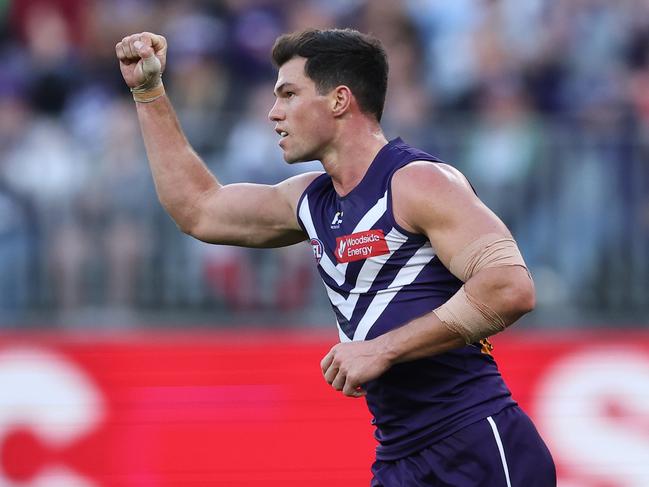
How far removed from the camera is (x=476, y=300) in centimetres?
474

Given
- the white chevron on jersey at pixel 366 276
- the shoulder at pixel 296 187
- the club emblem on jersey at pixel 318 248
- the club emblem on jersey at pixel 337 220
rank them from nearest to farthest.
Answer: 1. the white chevron on jersey at pixel 366 276
2. the club emblem on jersey at pixel 337 220
3. the club emblem on jersey at pixel 318 248
4. the shoulder at pixel 296 187

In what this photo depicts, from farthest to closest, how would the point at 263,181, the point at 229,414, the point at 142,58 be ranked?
the point at 263,181, the point at 229,414, the point at 142,58

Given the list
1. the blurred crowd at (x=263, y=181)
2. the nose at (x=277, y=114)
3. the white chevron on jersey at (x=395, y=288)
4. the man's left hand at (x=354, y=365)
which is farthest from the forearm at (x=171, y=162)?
the blurred crowd at (x=263, y=181)

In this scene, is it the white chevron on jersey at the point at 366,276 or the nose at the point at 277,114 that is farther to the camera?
the nose at the point at 277,114

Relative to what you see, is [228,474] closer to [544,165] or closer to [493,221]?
[544,165]

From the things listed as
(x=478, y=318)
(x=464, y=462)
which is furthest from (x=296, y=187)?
(x=464, y=462)

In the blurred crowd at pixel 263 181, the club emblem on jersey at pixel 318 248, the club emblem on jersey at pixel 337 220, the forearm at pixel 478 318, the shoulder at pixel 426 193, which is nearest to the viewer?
the forearm at pixel 478 318

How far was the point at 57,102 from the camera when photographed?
10.5 meters

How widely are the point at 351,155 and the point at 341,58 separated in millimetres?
407

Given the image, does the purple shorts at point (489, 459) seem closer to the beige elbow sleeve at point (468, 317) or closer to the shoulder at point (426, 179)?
the beige elbow sleeve at point (468, 317)

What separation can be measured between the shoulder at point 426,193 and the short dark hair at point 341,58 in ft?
1.72

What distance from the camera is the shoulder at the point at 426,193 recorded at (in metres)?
4.86

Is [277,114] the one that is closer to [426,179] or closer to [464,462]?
[426,179]

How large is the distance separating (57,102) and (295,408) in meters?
3.69
